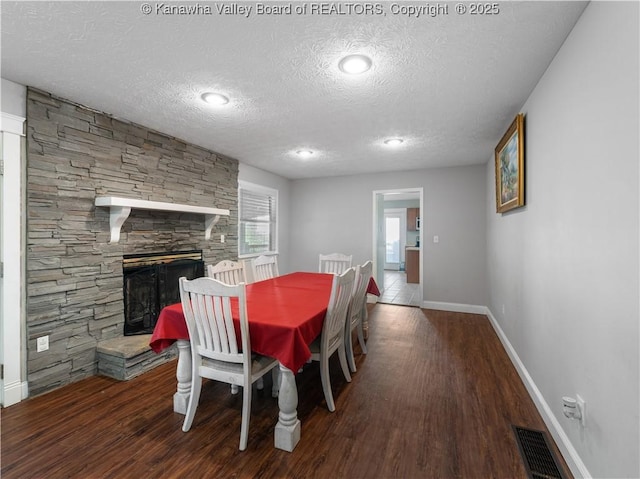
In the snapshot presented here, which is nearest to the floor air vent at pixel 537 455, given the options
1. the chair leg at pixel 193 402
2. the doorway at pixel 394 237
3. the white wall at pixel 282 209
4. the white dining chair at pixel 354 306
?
the white dining chair at pixel 354 306

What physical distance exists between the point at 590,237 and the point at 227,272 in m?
2.78

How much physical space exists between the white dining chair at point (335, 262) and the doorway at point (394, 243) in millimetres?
1374

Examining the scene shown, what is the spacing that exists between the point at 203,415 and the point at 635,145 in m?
2.68

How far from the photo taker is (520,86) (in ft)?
7.26

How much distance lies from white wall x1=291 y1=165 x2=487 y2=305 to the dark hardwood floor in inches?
82.4

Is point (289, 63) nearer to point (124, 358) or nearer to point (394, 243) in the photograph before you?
point (124, 358)

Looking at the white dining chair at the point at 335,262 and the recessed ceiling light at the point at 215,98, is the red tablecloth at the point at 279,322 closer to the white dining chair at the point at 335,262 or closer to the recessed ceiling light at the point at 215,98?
the white dining chair at the point at 335,262

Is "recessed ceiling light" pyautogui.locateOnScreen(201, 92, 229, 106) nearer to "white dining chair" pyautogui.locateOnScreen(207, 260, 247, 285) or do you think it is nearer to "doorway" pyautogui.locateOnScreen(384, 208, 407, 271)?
"white dining chair" pyautogui.locateOnScreen(207, 260, 247, 285)

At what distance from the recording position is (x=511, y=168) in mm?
2779

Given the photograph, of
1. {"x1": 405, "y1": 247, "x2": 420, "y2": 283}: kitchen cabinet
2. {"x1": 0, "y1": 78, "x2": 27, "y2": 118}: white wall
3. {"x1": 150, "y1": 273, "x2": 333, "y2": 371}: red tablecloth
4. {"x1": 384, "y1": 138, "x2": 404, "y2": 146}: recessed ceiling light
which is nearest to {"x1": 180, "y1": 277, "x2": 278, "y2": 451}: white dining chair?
{"x1": 150, "y1": 273, "x2": 333, "y2": 371}: red tablecloth

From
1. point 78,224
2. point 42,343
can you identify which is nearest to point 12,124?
point 78,224

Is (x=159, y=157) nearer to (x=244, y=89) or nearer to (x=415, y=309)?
(x=244, y=89)

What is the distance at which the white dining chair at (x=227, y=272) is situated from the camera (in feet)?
9.52

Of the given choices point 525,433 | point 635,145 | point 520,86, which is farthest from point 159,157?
point 525,433
